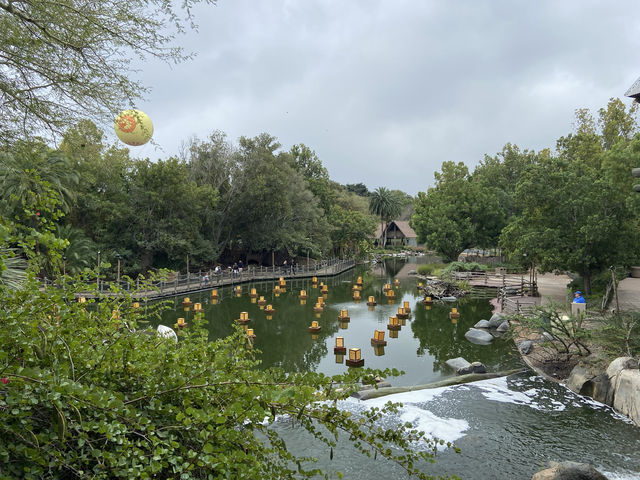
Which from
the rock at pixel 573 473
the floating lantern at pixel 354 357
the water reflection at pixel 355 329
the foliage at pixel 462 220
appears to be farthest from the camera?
the foliage at pixel 462 220

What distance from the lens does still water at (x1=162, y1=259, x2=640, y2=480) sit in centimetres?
838

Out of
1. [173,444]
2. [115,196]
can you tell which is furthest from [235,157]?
[173,444]

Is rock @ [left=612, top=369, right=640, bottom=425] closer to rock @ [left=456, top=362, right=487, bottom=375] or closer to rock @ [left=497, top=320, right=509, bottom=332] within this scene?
rock @ [left=456, top=362, right=487, bottom=375]

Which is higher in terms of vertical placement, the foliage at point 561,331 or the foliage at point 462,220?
the foliage at point 462,220

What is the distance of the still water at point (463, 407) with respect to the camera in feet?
27.5

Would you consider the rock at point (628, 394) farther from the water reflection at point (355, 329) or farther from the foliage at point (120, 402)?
the foliage at point (120, 402)

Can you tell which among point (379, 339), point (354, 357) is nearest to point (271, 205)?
point (379, 339)

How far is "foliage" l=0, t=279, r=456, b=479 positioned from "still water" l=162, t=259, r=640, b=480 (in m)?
5.95

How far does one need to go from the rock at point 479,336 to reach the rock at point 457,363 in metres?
3.21

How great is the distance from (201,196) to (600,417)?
93.4 ft

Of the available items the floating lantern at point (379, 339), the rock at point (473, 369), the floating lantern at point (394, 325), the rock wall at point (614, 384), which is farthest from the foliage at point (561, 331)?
the floating lantern at point (394, 325)

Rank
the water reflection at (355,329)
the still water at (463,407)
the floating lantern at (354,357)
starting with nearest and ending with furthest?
the still water at (463,407)
the floating lantern at (354,357)
the water reflection at (355,329)

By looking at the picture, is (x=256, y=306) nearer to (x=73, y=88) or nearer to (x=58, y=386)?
(x=73, y=88)

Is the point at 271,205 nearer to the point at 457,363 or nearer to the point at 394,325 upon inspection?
the point at 394,325
